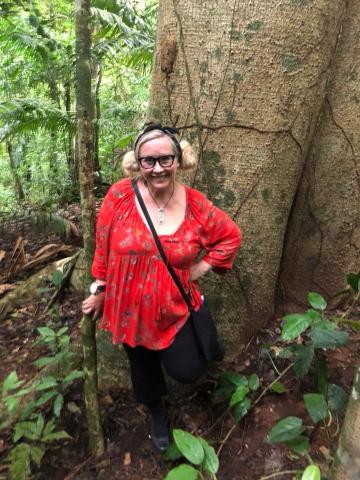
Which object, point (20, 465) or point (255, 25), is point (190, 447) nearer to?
point (20, 465)

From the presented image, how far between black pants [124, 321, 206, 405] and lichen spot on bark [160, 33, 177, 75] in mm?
1533

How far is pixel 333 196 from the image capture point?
2.87 metres

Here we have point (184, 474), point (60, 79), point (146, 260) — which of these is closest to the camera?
point (184, 474)

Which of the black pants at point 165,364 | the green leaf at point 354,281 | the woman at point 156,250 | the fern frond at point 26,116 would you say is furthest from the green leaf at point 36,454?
the fern frond at point 26,116

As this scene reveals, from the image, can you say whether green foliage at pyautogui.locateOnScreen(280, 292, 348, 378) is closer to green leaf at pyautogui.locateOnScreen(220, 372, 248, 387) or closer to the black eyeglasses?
green leaf at pyautogui.locateOnScreen(220, 372, 248, 387)

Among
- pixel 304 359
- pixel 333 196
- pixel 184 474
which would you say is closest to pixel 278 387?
pixel 304 359

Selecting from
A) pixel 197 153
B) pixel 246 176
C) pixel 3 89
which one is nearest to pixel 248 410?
pixel 246 176

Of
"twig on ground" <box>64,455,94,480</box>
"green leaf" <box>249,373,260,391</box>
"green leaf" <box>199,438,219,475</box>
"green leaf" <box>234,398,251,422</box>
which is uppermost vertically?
"green leaf" <box>199,438,219,475</box>

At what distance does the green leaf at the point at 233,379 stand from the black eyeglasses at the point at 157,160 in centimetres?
139

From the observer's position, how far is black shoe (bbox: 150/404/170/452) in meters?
2.44

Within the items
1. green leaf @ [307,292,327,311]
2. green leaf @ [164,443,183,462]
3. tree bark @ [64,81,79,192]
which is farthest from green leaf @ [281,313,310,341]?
tree bark @ [64,81,79,192]

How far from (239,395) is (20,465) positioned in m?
1.31

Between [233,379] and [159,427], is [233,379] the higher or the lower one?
the higher one

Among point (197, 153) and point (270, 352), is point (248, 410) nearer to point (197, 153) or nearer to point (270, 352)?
point (270, 352)
